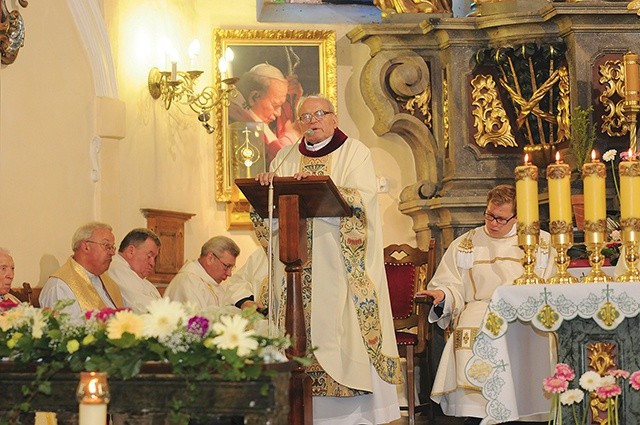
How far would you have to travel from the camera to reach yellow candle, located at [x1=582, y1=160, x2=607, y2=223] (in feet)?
Answer: 18.4

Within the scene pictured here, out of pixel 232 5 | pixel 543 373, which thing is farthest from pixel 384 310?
pixel 232 5

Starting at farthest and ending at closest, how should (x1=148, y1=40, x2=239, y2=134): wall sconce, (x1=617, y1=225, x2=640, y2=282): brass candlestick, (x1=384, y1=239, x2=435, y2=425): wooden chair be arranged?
(x1=148, y1=40, x2=239, y2=134): wall sconce < (x1=384, y1=239, x2=435, y2=425): wooden chair < (x1=617, y1=225, x2=640, y2=282): brass candlestick

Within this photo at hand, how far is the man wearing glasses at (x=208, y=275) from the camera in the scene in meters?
8.57

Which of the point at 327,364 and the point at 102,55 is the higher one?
the point at 102,55

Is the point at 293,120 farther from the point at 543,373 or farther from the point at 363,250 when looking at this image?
the point at 543,373

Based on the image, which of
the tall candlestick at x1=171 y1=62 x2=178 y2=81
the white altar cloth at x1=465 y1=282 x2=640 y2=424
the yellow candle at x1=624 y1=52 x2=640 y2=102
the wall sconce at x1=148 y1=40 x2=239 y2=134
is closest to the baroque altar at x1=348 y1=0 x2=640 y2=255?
the yellow candle at x1=624 y1=52 x2=640 y2=102

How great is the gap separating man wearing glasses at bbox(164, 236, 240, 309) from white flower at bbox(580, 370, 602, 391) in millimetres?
3796

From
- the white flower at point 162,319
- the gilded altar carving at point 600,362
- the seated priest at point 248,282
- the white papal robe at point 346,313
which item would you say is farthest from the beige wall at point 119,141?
the gilded altar carving at point 600,362

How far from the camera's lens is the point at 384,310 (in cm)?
739

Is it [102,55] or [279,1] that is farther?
[279,1]

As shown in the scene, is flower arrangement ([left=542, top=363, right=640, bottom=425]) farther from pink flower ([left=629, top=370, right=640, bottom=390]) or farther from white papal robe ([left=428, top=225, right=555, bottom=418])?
white papal robe ([left=428, top=225, right=555, bottom=418])

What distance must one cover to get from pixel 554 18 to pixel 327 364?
4.57m

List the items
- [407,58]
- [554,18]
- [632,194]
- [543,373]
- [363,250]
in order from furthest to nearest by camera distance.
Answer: [407,58] < [554,18] < [363,250] < [543,373] < [632,194]

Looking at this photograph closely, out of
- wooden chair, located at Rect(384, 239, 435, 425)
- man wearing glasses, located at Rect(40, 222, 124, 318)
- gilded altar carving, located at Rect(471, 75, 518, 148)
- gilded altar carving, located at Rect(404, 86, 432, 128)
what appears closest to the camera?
man wearing glasses, located at Rect(40, 222, 124, 318)
